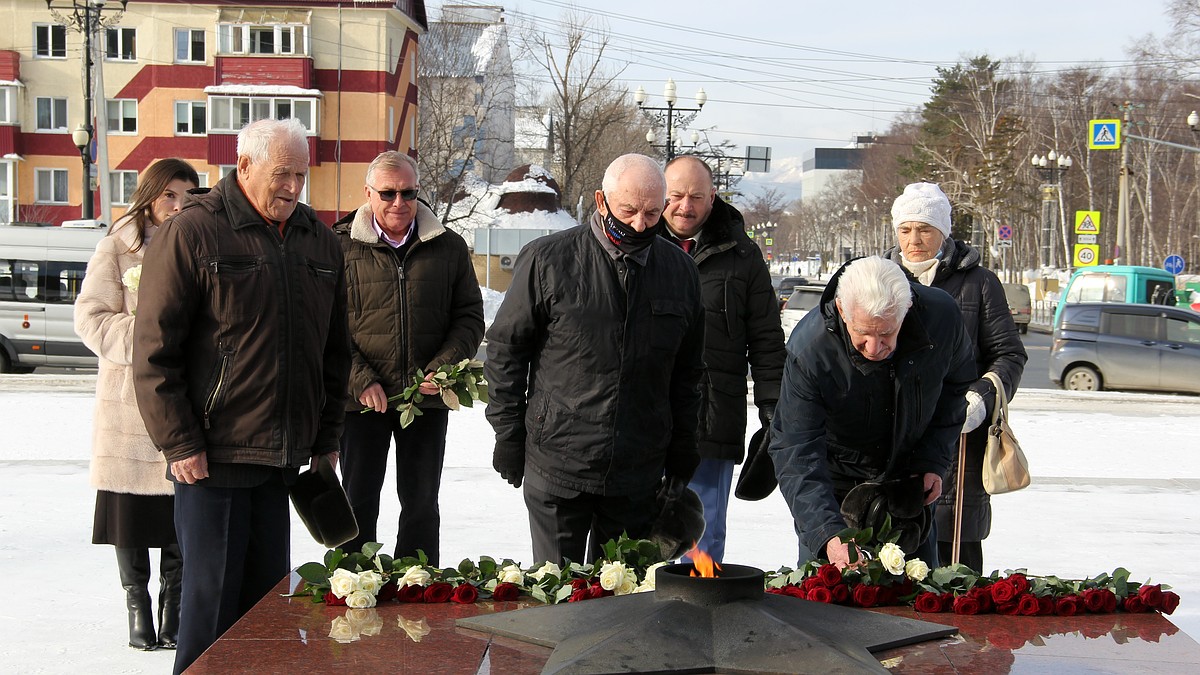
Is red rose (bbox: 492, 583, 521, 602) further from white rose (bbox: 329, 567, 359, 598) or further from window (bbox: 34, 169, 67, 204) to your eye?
window (bbox: 34, 169, 67, 204)

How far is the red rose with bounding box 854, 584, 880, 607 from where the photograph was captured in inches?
149

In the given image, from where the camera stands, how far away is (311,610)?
368cm

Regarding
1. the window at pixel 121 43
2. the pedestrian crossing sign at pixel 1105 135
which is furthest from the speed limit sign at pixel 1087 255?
the window at pixel 121 43

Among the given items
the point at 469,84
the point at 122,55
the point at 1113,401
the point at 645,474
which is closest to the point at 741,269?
the point at 645,474

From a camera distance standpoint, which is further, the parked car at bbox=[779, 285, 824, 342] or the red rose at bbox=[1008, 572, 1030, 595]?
the parked car at bbox=[779, 285, 824, 342]

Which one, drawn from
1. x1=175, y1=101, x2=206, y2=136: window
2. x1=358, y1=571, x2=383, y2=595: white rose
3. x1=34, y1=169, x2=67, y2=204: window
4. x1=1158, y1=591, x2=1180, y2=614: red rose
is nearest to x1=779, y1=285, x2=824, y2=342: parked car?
x1=1158, y1=591, x2=1180, y2=614: red rose

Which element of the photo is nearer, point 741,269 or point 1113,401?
point 741,269

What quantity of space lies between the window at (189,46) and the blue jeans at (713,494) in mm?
43181

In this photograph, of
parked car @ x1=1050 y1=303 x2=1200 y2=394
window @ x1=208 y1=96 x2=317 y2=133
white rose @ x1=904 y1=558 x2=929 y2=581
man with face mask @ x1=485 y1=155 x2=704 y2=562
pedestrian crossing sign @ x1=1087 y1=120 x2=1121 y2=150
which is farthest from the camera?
window @ x1=208 y1=96 x2=317 y2=133

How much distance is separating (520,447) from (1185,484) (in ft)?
22.7

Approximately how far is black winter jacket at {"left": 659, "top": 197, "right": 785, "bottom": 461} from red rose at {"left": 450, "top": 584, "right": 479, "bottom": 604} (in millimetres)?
1839

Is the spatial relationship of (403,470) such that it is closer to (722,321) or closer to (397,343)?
(397,343)

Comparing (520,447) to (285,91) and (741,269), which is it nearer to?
(741,269)

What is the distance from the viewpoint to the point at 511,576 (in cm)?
386
